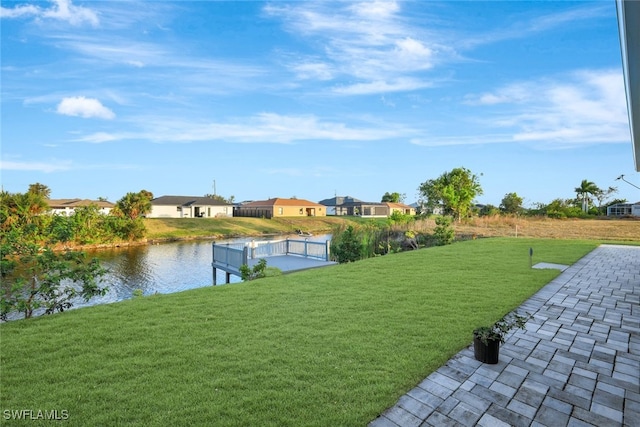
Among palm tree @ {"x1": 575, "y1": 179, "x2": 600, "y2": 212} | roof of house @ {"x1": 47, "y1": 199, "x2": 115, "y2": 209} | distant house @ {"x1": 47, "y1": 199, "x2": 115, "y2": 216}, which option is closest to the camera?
distant house @ {"x1": 47, "y1": 199, "x2": 115, "y2": 216}

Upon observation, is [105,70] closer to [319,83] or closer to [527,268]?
[319,83]

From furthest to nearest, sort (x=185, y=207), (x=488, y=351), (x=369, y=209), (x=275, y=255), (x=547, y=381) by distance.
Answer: (x=369, y=209) < (x=185, y=207) < (x=275, y=255) < (x=488, y=351) < (x=547, y=381)

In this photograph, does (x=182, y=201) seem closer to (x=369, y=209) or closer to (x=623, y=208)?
(x=369, y=209)

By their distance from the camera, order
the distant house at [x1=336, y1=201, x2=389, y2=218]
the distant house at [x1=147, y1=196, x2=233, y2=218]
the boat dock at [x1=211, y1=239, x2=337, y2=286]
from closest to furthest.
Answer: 1. the boat dock at [x1=211, y1=239, x2=337, y2=286]
2. the distant house at [x1=147, y1=196, x2=233, y2=218]
3. the distant house at [x1=336, y1=201, x2=389, y2=218]

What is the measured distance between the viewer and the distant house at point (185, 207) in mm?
42562

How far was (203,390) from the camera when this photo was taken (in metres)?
2.42

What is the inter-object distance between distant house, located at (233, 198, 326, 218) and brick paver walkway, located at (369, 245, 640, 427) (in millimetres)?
42461

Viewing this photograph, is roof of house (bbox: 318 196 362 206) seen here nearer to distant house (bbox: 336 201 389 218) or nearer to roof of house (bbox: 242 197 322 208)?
distant house (bbox: 336 201 389 218)

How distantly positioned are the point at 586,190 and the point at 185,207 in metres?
53.1

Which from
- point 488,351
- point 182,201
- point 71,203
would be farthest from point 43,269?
point 71,203

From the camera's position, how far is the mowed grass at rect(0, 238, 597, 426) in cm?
222

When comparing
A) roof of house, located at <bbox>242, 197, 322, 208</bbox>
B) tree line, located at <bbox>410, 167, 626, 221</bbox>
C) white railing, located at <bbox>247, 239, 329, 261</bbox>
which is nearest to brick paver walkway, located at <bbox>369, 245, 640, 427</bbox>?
white railing, located at <bbox>247, 239, 329, 261</bbox>

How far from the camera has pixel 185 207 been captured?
43.6m

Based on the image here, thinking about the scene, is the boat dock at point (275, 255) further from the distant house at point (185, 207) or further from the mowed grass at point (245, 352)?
the distant house at point (185, 207)
